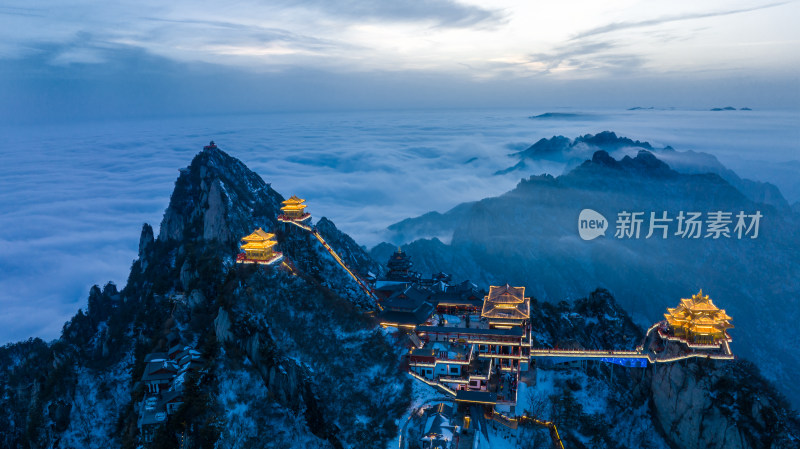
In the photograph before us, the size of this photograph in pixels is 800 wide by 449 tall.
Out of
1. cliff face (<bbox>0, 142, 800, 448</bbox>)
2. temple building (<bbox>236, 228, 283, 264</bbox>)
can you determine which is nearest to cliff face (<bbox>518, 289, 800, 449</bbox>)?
cliff face (<bbox>0, 142, 800, 448</bbox>)

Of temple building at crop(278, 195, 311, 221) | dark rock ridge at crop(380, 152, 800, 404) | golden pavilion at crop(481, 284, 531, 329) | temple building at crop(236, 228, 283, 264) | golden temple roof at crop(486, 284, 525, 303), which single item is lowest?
dark rock ridge at crop(380, 152, 800, 404)

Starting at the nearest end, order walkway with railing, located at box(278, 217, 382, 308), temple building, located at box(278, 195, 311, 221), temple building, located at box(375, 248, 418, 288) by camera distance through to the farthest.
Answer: walkway with railing, located at box(278, 217, 382, 308) → temple building, located at box(375, 248, 418, 288) → temple building, located at box(278, 195, 311, 221)

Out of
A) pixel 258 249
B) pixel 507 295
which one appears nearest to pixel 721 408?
pixel 507 295

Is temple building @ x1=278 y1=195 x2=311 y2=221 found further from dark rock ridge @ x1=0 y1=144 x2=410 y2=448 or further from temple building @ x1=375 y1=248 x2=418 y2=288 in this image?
temple building @ x1=375 y1=248 x2=418 y2=288

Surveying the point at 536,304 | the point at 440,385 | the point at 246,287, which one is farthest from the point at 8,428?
the point at 536,304

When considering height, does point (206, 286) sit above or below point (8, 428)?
above

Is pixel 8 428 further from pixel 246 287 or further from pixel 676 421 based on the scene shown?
pixel 676 421
